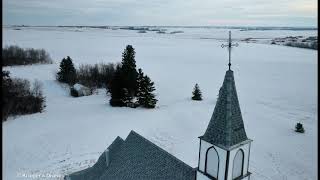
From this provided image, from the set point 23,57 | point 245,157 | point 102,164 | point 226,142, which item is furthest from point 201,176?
point 23,57

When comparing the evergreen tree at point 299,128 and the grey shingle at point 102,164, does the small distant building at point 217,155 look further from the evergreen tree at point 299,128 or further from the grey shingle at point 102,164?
the evergreen tree at point 299,128

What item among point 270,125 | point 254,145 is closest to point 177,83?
point 270,125

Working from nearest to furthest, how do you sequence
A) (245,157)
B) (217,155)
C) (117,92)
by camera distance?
(217,155) → (245,157) → (117,92)

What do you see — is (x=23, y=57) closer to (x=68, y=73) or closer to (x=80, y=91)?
(x=68, y=73)

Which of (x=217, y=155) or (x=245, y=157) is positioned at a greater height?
(x=217, y=155)

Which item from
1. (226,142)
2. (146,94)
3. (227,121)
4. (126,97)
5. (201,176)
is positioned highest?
(227,121)

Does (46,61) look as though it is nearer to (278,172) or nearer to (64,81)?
(64,81)

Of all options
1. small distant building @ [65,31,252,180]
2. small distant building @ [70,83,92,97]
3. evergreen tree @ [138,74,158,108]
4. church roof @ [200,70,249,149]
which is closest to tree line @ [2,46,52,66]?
small distant building @ [70,83,92,97]
